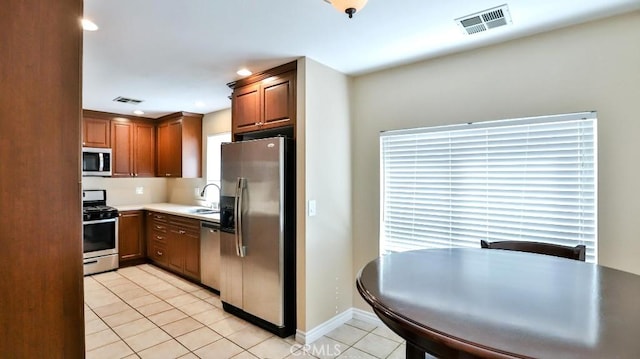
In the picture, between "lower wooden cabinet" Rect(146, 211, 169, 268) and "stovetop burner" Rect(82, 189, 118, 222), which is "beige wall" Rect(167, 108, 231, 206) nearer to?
"lower wooden cabinet" Rect(146, 211, 169, 268)

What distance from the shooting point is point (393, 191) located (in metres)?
3.06

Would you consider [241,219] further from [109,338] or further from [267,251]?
[109,338]

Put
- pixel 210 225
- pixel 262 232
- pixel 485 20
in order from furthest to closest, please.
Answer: pixel 210 225 < pixel 262 232 < pixel 485 20

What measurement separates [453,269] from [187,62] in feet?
8.58

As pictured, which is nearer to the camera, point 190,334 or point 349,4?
point 349,4

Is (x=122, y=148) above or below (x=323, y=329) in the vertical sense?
above

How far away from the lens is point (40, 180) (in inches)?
45.8

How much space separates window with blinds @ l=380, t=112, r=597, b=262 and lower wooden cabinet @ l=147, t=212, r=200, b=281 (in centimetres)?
240

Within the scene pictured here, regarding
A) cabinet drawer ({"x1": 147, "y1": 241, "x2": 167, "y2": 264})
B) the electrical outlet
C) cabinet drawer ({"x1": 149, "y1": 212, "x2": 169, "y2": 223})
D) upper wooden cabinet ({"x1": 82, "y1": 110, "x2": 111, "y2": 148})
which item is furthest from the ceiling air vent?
the electrical outlet

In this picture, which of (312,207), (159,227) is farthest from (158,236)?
(312,207)

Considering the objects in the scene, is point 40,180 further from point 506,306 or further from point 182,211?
point 182,211

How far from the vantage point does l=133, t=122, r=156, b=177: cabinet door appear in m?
5.27

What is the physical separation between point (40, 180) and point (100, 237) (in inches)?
159

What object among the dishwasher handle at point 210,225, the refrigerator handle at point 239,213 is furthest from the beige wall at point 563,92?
the dishwasher handle at point 210,225
